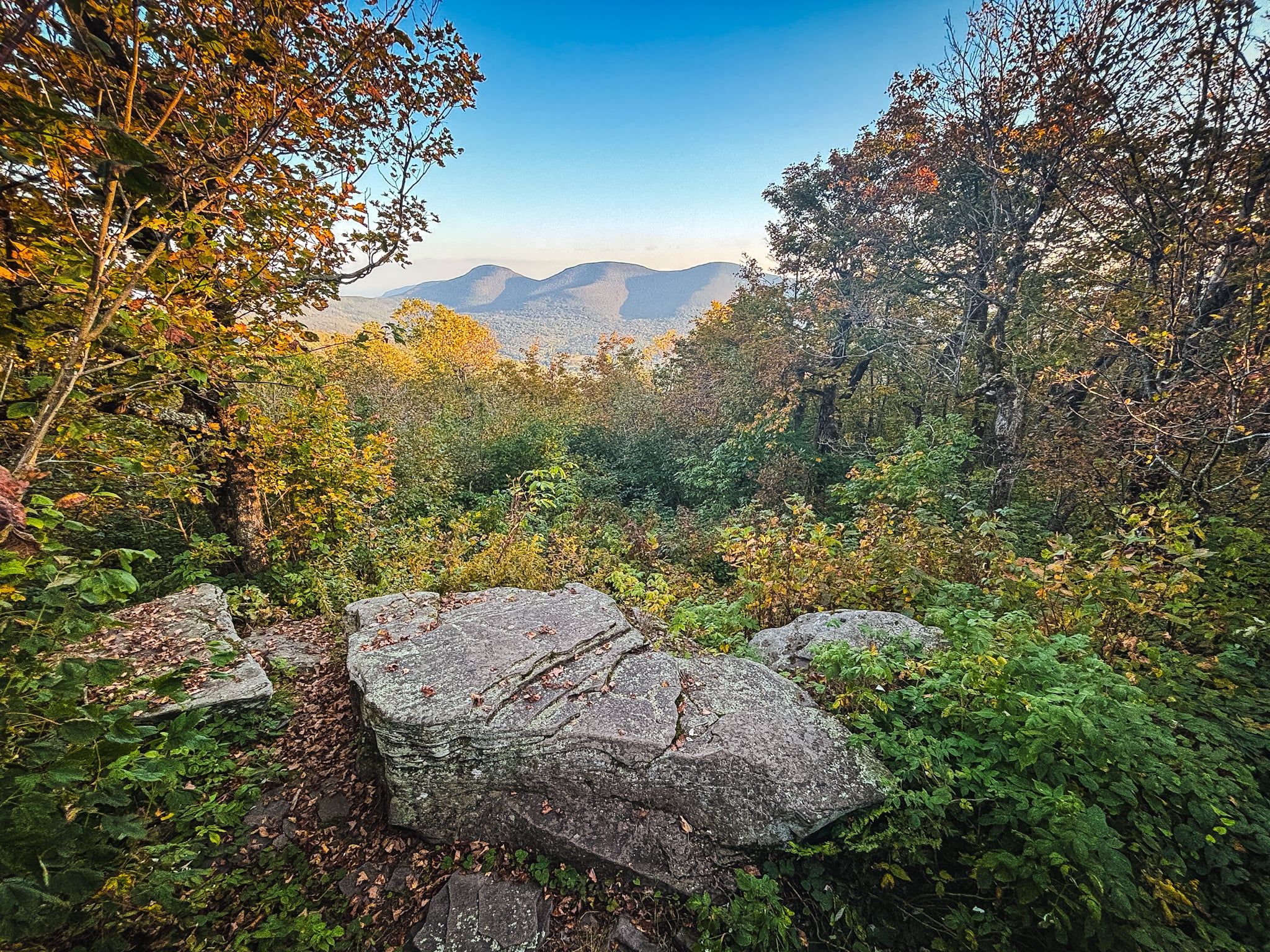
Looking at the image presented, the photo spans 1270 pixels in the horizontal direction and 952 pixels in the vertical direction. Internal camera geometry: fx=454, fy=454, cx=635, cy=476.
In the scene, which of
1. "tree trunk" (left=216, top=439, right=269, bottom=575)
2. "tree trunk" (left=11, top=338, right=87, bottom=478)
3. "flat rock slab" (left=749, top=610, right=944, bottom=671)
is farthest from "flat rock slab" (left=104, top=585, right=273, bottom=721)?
"flat rock slab" (left=749, top=610, right=944, bottom=671)

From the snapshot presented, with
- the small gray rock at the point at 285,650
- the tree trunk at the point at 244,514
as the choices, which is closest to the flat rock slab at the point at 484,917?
the small gray rock at the point at 285,650

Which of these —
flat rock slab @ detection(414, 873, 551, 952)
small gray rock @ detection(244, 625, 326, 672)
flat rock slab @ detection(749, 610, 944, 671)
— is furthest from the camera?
small gray rock @ detection(244, 625, 326, 672)

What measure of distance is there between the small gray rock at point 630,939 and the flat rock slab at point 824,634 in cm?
200

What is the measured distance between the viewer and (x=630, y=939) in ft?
7.85

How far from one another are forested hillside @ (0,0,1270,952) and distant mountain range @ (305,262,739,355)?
280 ft

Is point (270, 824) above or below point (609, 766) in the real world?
below

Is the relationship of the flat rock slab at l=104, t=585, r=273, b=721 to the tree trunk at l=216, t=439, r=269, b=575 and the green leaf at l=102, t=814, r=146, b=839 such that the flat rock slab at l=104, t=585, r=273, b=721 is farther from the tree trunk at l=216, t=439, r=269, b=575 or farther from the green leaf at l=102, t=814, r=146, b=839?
the green leaf at l=102, t=814, r=146, b=839

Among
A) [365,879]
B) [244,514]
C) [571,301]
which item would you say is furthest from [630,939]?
[571,301]

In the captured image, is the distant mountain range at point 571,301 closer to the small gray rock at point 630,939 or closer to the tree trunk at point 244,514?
the tree trunk at point 244,514

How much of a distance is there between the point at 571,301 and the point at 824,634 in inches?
6731

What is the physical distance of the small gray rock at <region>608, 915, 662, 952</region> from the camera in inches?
93.3

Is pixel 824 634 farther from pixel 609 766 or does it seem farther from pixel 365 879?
pixel 365 879

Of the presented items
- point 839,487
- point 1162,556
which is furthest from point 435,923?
point 839,487

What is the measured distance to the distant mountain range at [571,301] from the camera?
10519cm
